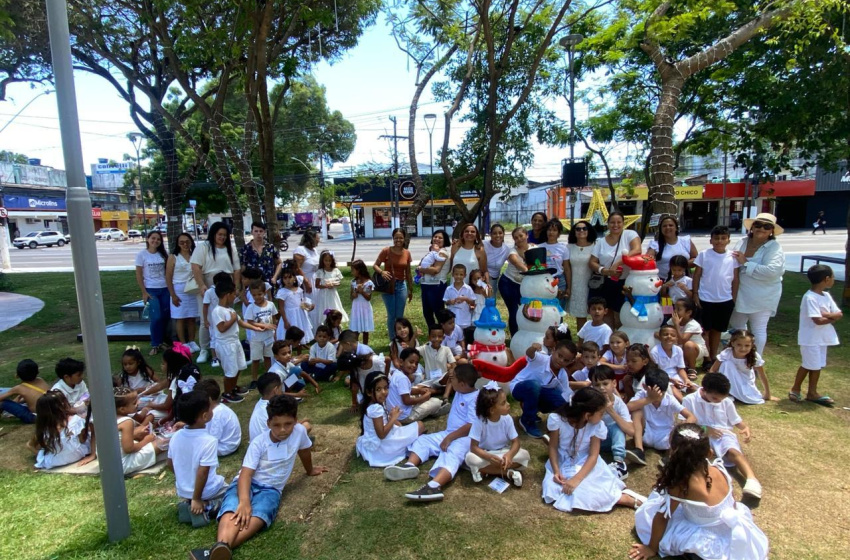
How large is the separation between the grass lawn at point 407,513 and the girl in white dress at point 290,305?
1.84 m

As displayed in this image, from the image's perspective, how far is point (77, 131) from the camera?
8.96 ft

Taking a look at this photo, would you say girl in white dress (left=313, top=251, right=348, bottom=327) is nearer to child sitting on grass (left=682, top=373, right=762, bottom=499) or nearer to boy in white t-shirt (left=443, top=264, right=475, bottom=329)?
boy in white t-shirt (left=443, top=264, right=475, bottom=329)

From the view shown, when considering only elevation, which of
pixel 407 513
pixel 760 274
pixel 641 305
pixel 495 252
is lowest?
pixel 407 513

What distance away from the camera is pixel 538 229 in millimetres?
5961

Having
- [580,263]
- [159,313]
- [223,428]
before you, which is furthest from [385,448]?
[159,313]

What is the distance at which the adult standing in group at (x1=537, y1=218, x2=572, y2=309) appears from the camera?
5.74 m

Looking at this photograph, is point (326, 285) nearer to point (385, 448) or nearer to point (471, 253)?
point (471, 253)

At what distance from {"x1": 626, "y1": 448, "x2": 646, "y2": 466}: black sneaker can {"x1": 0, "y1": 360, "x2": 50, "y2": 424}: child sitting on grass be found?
5145 millimetres

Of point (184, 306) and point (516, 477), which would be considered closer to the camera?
point (516, 477)

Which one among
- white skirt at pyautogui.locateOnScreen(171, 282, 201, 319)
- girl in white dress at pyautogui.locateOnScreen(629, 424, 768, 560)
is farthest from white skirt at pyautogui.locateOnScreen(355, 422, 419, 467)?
white skirt at pyautogui.locateOnScreen(171, 282, 201, 319)

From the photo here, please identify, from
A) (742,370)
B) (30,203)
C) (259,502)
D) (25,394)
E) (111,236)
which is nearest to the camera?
(259,502)

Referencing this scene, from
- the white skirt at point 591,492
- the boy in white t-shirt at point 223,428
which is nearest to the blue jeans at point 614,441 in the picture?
the white skirt at point 591,492

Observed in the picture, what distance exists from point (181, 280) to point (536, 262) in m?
4.33

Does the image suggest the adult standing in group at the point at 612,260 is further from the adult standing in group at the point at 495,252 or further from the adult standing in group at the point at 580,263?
the adult standing in group at the point at 495,252
